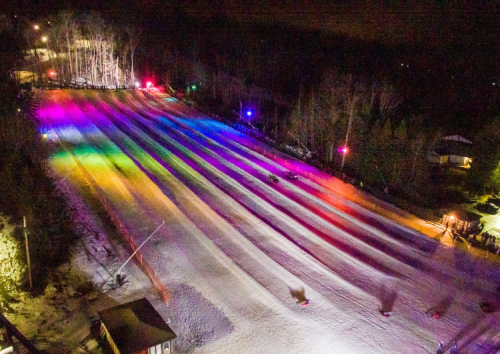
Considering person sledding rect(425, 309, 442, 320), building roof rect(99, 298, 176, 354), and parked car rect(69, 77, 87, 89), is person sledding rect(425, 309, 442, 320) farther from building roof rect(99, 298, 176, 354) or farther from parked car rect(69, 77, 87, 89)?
parked car rect(69, 77, 87, 89)

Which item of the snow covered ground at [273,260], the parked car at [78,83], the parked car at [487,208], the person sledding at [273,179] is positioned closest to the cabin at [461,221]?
the snow covered ground at [273,260]

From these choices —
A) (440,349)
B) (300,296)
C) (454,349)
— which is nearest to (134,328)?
(300,296)

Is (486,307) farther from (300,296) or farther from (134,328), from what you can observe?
(134,328)

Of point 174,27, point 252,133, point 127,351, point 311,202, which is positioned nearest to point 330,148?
point 252,133

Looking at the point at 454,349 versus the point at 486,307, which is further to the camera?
the point at 486,307

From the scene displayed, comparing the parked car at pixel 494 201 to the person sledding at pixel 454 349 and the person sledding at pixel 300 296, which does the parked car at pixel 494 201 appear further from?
the person sledding at pixel 300 296
